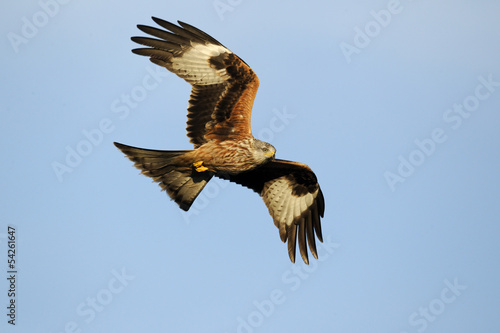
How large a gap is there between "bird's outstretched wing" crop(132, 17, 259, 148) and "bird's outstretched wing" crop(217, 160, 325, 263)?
130cm

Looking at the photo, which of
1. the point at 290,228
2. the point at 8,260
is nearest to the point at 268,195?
the point at 290,228

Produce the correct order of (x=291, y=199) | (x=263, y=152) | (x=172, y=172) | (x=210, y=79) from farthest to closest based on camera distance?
1. (x=291, y=199)
2. (x=172, y=172)
3. (x=210, y=79)
4. (x=263, y=152)

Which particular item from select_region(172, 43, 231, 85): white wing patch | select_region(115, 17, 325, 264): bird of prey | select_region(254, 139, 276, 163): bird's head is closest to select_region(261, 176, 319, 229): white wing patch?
select_region(115, 17, 325, 264): bird of prey

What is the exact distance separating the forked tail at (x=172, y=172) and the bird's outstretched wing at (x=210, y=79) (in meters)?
0.55

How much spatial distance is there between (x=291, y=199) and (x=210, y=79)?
2.70m

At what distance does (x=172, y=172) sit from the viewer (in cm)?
1092

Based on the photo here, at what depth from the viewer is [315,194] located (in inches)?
477

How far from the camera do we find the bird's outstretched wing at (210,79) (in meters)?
10.7

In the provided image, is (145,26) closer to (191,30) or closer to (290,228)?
(191,30)

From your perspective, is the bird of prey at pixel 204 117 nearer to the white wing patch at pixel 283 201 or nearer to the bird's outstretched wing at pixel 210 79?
the bird's outstretched wing at pixel 210 79

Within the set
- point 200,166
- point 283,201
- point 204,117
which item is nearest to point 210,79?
point 204,117

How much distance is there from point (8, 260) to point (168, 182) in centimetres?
320

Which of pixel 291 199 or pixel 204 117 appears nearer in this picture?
pixel 204 117

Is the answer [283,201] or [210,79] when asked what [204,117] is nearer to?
[210,79]
